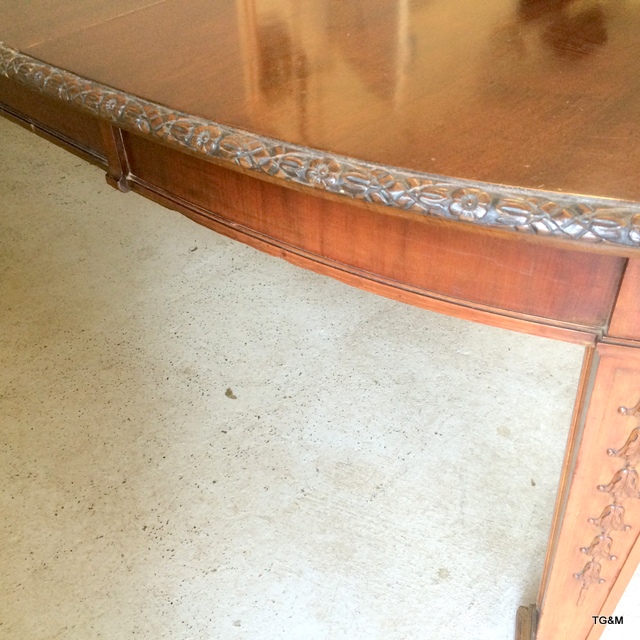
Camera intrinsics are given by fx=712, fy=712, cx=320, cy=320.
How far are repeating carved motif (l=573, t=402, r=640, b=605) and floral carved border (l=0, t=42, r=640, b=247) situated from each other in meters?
0.21

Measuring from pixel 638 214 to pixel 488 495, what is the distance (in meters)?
0.73

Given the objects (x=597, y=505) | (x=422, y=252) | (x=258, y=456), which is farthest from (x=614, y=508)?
(x=258, y=456)

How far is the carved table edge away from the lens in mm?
810

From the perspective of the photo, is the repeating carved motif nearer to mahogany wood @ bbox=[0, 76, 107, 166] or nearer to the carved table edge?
the carved table edge

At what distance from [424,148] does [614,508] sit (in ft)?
1.17

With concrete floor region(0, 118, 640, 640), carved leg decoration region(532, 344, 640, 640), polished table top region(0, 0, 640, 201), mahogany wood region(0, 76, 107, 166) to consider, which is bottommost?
concrete floor region(0, 118, 640, 640)

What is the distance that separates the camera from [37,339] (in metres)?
1.33

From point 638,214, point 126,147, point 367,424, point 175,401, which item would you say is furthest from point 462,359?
point 638,214

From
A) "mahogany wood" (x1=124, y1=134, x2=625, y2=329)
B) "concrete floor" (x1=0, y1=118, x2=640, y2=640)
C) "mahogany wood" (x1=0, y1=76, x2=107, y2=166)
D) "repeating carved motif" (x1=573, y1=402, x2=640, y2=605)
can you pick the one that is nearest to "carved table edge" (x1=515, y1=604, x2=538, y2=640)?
"concrete floor" (x1=0, y1=118, x2=640, y2=640)

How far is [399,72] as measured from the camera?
52 centimetres

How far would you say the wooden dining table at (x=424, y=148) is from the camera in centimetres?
40

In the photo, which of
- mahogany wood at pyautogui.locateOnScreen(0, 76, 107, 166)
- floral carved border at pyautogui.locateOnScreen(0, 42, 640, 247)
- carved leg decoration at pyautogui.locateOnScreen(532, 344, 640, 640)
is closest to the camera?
floral carved border at pyautogui.locateOnScreen(0, 42, 640, 247)

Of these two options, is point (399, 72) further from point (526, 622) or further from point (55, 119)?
point (526, 622)

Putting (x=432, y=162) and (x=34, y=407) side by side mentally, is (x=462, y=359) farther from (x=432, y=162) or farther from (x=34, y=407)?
(x=432, y=162)
